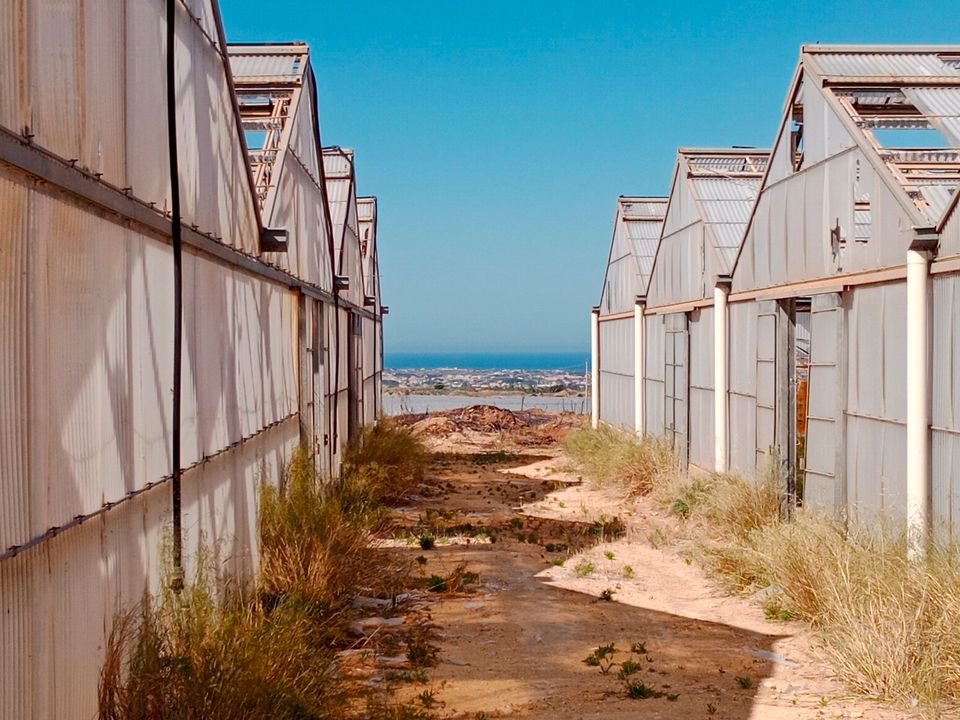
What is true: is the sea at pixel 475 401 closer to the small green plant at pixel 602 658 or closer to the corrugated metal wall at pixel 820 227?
the corrugated metal wall at pixel 820 227

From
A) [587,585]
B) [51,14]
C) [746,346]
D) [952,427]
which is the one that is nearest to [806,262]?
[746,346]

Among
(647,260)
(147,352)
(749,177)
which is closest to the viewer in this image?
(147,352)

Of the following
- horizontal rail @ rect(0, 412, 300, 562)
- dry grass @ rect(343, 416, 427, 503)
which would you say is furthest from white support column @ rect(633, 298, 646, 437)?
horizontal rail @ rect(0, 412, 300, 562)

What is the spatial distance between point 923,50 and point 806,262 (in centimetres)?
266

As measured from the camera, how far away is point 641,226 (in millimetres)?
20891

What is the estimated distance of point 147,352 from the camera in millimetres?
4934

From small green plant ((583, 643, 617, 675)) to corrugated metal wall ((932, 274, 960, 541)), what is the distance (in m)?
2.67

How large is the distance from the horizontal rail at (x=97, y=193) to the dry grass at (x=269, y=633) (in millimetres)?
1874

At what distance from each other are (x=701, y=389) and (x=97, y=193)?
11703mm

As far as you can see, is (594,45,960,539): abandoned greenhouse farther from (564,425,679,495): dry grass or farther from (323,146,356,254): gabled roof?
(323,146,356,254): gabled roof

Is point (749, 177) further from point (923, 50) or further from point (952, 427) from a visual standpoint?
point (952, 427)

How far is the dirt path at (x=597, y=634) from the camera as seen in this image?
21.4ft

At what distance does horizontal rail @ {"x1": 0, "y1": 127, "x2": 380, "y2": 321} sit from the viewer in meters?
3.27

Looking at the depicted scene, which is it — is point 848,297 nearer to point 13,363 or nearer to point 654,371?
point 13,363
